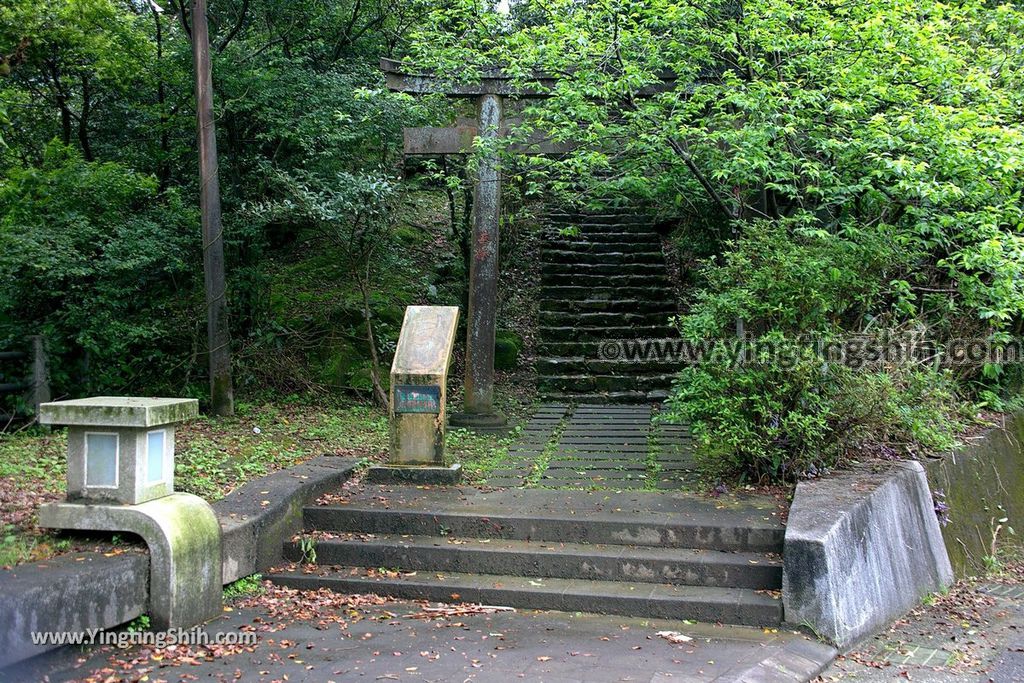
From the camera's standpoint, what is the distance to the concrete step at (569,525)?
513 cm

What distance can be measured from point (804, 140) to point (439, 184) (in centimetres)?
675

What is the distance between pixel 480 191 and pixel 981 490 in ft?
19.4

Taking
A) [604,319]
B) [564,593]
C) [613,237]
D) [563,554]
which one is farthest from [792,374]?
[613,237]

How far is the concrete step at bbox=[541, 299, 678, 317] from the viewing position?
12.1 m

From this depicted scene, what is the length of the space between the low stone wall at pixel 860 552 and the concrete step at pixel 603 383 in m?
4.74

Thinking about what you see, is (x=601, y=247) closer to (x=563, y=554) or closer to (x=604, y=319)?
(x=604, y=319)

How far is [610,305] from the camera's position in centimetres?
1226

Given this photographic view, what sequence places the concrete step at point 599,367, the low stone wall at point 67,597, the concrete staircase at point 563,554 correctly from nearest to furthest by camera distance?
the low stone wall at point 67,597
the concrete staircase at point 563,554
the concrete step at point 599,367

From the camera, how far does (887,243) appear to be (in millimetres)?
6633

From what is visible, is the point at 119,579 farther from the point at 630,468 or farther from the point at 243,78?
the point at 243,78

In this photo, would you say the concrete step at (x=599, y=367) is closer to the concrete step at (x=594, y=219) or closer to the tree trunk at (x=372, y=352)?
the tree trunk at (x=372, y=352)

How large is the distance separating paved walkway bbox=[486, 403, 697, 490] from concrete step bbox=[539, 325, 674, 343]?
1.68m

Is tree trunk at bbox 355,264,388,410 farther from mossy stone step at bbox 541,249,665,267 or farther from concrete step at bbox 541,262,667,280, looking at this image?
mossy stone step at bbox 541,249,665,267

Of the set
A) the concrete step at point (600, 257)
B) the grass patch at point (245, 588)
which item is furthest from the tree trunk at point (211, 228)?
the concrete step at point (600, 257)
